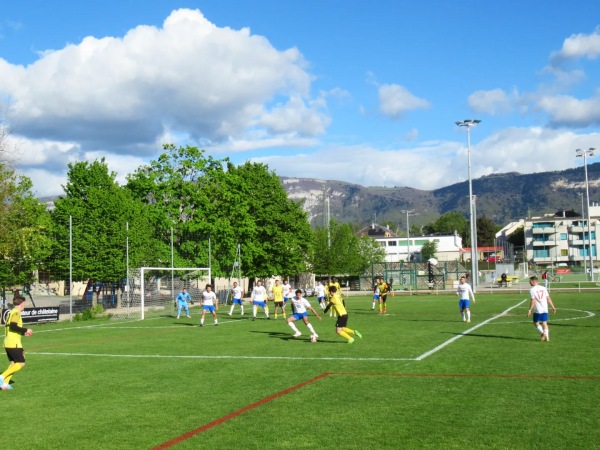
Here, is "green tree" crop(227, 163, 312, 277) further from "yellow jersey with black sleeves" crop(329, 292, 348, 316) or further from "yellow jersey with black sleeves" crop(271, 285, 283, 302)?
"yellow jersey with black sleeves" crop(329, 292, 348, 316)

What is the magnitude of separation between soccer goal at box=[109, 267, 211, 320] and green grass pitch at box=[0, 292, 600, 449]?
17869 millimetres

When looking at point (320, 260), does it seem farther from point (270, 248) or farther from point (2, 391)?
point (2, 391)

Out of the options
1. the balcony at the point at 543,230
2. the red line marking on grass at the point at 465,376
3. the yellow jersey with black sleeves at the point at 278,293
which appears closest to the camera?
the red line marking on grass at the point at 465,376

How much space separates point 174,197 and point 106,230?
10071mm

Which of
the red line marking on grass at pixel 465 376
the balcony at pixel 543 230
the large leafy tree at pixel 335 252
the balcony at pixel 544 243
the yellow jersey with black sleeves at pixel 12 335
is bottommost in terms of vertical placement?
the red line marking on grass at pixel 465 376

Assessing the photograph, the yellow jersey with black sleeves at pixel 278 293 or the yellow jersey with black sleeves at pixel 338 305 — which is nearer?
the yellow jersey with black sleeves at pixel 338 305

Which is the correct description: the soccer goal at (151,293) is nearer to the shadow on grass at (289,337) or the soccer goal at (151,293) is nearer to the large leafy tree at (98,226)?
the large leafy tree at (98,226)

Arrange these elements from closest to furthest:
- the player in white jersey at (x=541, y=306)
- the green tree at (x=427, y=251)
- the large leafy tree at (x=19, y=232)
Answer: the player in white jersey at (x=541, y=306)
the large leafy tree at (x=19, y=232)
the green tree at (x=427, y=251)

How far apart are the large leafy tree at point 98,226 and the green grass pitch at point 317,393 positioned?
26.7 metres

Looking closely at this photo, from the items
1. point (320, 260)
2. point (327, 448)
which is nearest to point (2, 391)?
point (327, 448)

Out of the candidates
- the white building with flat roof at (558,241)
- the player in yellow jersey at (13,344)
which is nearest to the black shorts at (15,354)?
the player in yellow jersey at (13,344)

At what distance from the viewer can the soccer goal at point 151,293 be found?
135ft

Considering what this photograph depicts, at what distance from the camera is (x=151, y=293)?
42.8 meters

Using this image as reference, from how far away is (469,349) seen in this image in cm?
1838
